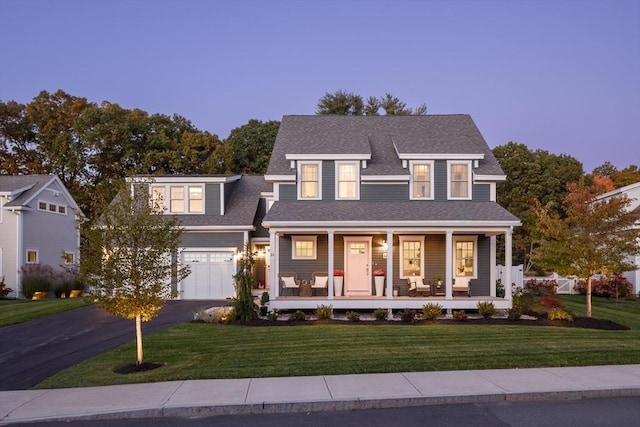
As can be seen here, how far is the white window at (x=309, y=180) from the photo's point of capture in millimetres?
22391

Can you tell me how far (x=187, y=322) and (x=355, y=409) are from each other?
35.0 feet

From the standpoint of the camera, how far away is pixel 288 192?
22406 mm

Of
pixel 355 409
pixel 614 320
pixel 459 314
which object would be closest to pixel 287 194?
pixel 459 314

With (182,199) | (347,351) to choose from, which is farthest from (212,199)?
(347,351)

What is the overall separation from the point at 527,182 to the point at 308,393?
37546 millimetres

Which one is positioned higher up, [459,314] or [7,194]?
[7,194]

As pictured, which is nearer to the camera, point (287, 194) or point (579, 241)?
point (579, 241)

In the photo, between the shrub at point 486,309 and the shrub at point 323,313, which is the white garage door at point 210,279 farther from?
the shrub at point 486,309

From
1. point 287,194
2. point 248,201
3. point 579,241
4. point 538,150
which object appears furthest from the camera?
point 538,150

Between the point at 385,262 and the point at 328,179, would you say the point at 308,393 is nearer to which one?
the point at 385,262

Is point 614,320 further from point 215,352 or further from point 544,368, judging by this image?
point 215,352

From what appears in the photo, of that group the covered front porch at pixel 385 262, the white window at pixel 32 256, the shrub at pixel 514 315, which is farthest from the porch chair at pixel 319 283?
the white window at pixel 32 256

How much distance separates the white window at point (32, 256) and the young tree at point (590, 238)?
26.3m

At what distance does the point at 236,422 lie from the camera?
26.7 feet
